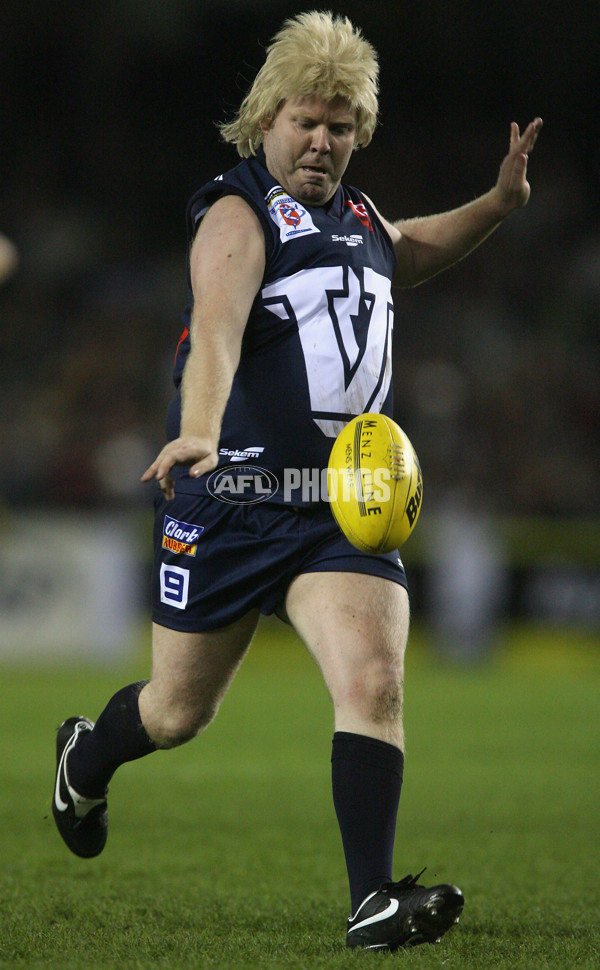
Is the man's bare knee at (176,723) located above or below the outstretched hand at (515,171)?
below

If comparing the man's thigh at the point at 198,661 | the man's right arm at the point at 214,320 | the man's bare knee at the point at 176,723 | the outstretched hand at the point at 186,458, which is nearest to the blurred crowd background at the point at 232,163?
the man's bare knee at the point at 176,723

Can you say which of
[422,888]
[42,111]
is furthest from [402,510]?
[42,111]

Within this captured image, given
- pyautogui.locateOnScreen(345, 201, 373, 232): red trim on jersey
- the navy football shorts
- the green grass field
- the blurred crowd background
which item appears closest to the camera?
the green grass field

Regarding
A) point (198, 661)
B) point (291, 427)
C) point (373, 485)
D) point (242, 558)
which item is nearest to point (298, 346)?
point (291, 427)

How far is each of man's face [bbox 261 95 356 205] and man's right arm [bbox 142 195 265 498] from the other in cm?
20

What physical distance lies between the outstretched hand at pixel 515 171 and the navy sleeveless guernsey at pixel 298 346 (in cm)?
81

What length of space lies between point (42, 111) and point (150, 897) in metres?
15.7

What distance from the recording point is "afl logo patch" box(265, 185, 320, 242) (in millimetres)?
3645

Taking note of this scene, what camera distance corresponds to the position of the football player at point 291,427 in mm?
3377

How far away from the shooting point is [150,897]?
13.0 ft

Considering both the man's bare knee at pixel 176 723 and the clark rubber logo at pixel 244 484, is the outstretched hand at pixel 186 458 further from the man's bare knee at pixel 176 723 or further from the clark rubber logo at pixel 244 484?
the man's bare knee at pixel 176 723

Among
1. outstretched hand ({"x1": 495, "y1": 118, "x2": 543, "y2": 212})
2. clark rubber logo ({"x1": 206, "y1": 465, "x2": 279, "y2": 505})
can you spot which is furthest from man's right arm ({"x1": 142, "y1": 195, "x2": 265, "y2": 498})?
outstretched hand ({"x1": 495, "y1": 118, "x2": 543, "y2": 212})

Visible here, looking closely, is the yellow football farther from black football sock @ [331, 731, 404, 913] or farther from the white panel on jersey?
black football sock @ [331, 731, 404, 913]

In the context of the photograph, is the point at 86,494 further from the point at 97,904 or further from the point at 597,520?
the point at 97,904
